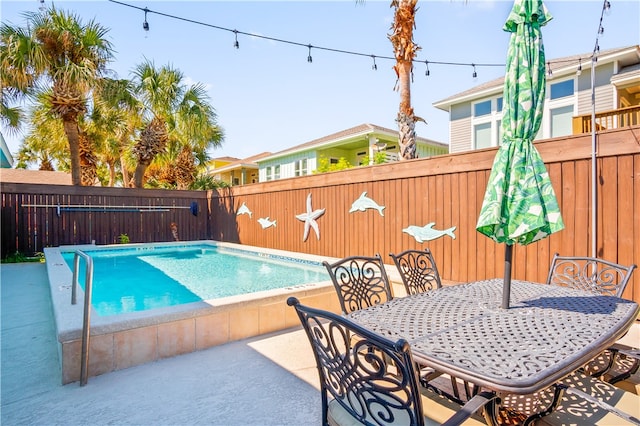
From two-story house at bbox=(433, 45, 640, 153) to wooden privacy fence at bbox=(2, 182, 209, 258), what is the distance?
947 centimetres

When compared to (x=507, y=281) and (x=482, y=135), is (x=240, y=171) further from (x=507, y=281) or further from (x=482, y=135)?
(x=507, y=281)

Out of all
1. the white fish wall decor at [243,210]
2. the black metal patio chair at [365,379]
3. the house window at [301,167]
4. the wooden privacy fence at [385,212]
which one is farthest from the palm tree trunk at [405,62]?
the house window at [301,167]

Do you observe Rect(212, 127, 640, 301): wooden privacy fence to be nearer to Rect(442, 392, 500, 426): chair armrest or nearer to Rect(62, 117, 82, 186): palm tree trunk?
Rect(442, 392, 500, 426): chair armrest

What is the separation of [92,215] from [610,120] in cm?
1376

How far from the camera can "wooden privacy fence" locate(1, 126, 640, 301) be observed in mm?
3785

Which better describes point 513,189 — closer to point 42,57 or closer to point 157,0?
point 157,0

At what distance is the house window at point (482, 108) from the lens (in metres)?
11.3

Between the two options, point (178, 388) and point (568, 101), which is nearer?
point (178, 388)

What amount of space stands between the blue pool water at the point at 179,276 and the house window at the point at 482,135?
764cm

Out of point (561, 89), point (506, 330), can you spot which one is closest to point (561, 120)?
point (561, 89)

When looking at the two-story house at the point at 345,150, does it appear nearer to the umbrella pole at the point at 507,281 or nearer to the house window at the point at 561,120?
the house window at the point at 561,120

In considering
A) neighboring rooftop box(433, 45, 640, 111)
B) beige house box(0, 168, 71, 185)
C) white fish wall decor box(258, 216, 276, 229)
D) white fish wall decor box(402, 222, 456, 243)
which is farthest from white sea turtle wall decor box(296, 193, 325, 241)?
beige house box(0, 168, 71, 185)

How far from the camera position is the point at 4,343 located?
10.9ft

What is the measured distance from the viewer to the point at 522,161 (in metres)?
2.03
